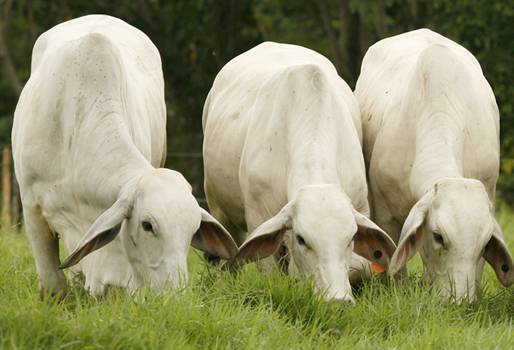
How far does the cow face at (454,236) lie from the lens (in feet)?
26.1

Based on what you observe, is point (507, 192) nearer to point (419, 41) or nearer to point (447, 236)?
point (419, 41)

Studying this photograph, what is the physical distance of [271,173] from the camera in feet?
28.4

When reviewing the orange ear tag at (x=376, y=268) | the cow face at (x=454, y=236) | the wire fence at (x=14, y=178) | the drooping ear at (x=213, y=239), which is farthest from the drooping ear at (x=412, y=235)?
the wire fence at (x=14, y=178)

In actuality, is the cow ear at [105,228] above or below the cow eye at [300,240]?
above

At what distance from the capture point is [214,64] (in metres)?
18.8

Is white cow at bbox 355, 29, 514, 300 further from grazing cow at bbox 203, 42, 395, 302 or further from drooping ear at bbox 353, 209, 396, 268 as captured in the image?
grazing cow at bbox 203, 42, 395, 302

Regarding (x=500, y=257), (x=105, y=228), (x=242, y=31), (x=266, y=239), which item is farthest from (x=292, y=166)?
(x=242, y=31)

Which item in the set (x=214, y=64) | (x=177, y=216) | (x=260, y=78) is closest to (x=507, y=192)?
(x=214, y=64)

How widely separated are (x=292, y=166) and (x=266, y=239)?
0.59m

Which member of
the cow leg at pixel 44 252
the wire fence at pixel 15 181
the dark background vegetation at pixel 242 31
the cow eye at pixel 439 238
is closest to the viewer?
the cow eye at pixel 439 238

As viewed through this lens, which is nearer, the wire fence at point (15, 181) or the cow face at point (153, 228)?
the cow face at point (153, 228)

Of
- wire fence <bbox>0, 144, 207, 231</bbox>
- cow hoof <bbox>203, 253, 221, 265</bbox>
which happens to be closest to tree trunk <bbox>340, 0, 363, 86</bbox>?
wire fence <bbox>0, 144, 207, 231</bbox>

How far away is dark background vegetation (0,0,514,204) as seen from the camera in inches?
630

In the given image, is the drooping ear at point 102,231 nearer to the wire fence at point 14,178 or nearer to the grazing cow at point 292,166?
the grazing cow at point 292,166
